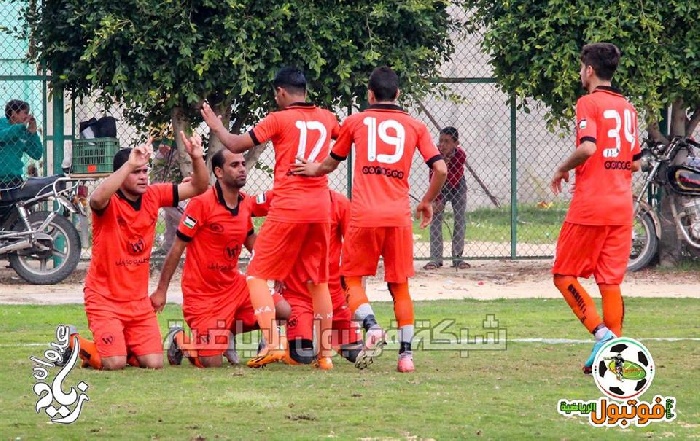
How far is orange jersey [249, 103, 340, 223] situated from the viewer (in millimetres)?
9258

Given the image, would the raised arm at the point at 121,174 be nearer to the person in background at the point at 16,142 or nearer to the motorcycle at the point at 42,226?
the motorcycle at the point at 42,226

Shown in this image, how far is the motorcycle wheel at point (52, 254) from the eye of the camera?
1492cm

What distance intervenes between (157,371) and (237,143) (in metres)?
1.56

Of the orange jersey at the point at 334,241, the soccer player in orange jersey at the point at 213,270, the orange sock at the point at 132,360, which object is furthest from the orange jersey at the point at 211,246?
the orange sock at the point at 132,360

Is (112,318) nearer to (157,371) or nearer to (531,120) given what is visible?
(157,371)

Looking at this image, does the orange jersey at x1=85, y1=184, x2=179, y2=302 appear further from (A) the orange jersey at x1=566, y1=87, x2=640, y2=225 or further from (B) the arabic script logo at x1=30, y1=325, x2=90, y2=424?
(A) the orange jersey at x1=566, y1=87, x2=640, y2=225

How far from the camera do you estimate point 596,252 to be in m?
9.12

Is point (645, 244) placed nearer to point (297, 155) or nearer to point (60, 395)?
point (297, 155)

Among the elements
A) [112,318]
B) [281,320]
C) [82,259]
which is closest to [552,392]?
[281,320]

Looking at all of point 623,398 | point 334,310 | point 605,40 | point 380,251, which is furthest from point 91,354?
point 605,40

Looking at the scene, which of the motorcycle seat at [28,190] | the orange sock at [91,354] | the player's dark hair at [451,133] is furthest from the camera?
the player's dark hair at [451,133]

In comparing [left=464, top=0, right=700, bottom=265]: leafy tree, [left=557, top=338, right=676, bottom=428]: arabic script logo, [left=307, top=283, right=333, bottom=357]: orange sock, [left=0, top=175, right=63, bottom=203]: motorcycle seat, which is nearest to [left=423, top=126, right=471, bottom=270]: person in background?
[left=464, top=0, right=700, bottom=265]: leafy tree

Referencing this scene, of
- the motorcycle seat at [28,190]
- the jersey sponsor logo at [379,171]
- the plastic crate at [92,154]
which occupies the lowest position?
the motorcycle seat at [28,190]

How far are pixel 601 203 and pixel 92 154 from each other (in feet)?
25.0
